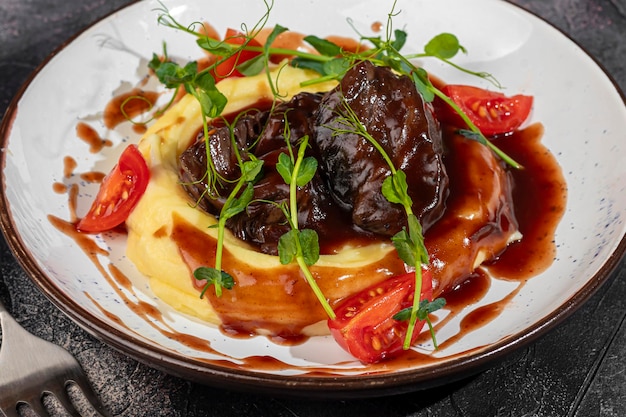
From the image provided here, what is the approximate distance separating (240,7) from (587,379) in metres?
3.66

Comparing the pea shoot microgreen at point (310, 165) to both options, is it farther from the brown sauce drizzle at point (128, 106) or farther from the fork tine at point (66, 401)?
the fork tine at point (66, 401)

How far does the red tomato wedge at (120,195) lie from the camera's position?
4301 mm

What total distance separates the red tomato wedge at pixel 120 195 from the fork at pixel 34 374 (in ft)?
2.45

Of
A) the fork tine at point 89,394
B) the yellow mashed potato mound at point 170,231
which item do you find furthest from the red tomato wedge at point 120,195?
the fork tine at point 89,394

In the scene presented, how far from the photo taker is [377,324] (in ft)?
11.7

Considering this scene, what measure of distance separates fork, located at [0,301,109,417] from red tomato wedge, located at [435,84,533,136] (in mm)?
2957

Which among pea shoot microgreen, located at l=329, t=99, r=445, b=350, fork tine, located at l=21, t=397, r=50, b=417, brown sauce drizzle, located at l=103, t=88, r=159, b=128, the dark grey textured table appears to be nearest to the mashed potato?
pea shoot microgreen, located at l=329, t=99, r=445, b=350

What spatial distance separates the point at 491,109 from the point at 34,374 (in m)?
3.35

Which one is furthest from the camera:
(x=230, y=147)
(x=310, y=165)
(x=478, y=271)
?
(x=230, y=147)

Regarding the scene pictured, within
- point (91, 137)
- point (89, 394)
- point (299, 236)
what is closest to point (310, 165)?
point (299, 236)

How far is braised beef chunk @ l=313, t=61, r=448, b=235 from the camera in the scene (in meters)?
3.95

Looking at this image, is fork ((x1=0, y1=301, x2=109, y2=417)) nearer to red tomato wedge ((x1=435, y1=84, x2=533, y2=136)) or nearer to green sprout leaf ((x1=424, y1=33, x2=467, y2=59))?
red tomato wedge ((x1=435, y1=84, x2=533, y2=136))


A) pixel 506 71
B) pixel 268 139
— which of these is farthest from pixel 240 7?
pixel 506 71

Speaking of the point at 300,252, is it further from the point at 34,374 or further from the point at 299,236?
the point at 34,374
